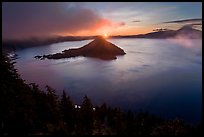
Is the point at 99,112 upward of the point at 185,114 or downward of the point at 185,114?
upward

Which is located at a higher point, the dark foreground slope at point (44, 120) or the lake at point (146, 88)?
the dark foreground slope at point (44, 120)

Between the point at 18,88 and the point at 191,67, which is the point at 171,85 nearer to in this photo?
the point at 191,67

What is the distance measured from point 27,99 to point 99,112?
13.4 m

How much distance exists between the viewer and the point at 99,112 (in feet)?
97.3

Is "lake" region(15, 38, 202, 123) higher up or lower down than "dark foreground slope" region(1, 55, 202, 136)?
lower down

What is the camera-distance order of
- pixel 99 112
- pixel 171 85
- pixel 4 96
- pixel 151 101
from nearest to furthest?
pixel 4 96 → pixel 99 112 → pixel 151 101 → pixel 171 85

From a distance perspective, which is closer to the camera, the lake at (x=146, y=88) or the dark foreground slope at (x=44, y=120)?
the dark foreground slope at (x=44, y=120)

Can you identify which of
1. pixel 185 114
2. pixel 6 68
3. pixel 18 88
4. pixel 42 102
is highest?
pixel 6 68

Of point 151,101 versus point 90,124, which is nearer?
point 90,124

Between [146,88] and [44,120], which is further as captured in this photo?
[146,88]

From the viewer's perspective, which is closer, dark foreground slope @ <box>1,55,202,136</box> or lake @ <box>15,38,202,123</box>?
dark foreground slope @ <box>1,55,202,136</box>

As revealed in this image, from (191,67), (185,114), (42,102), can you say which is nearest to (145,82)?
(185,114)

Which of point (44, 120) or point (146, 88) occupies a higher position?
point (44, 120)

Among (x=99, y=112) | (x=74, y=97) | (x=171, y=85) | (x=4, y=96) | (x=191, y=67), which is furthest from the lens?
(x=191, y=67)
